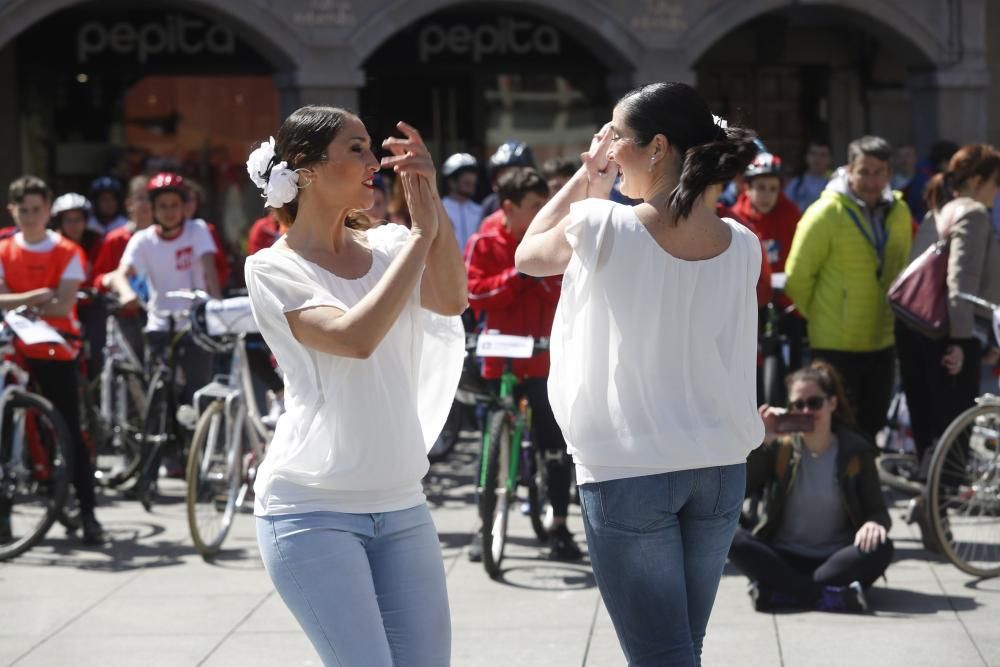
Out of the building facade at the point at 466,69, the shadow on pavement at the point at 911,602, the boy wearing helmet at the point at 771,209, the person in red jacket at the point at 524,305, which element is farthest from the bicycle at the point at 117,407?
the building facade at the point at 466,69

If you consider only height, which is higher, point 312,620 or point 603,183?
point 603,183

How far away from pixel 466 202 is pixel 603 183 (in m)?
8.54

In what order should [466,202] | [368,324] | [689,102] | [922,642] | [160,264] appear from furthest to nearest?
[466,202], [160,264], [922,642], [689,102], [368,324]

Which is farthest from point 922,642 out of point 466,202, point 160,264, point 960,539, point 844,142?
point 844,142

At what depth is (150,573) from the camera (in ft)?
24.4

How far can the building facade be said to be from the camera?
15.2 metres

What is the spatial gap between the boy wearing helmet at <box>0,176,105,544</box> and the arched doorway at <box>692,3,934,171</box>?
1197 cm

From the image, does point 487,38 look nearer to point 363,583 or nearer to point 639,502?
point 639,502

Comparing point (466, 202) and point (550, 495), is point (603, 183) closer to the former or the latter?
point (550, 495)

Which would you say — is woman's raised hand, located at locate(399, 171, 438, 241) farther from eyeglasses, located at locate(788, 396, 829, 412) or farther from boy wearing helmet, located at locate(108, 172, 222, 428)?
boy wearing helmet, located at locate(108, 172, 222, 428)

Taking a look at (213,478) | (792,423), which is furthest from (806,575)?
(213,478)

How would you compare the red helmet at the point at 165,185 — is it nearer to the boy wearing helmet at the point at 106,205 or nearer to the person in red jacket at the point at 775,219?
the person in red jacket at the point at 775,219

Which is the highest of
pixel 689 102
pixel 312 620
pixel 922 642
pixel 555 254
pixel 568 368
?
pixel 689 102

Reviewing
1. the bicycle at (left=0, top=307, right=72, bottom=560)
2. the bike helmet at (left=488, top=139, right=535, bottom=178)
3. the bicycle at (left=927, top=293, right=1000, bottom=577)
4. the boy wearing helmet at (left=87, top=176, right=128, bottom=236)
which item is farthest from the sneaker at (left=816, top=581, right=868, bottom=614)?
the boy wearing helmet at (left=87, top=176, right=128, bottom=236)
